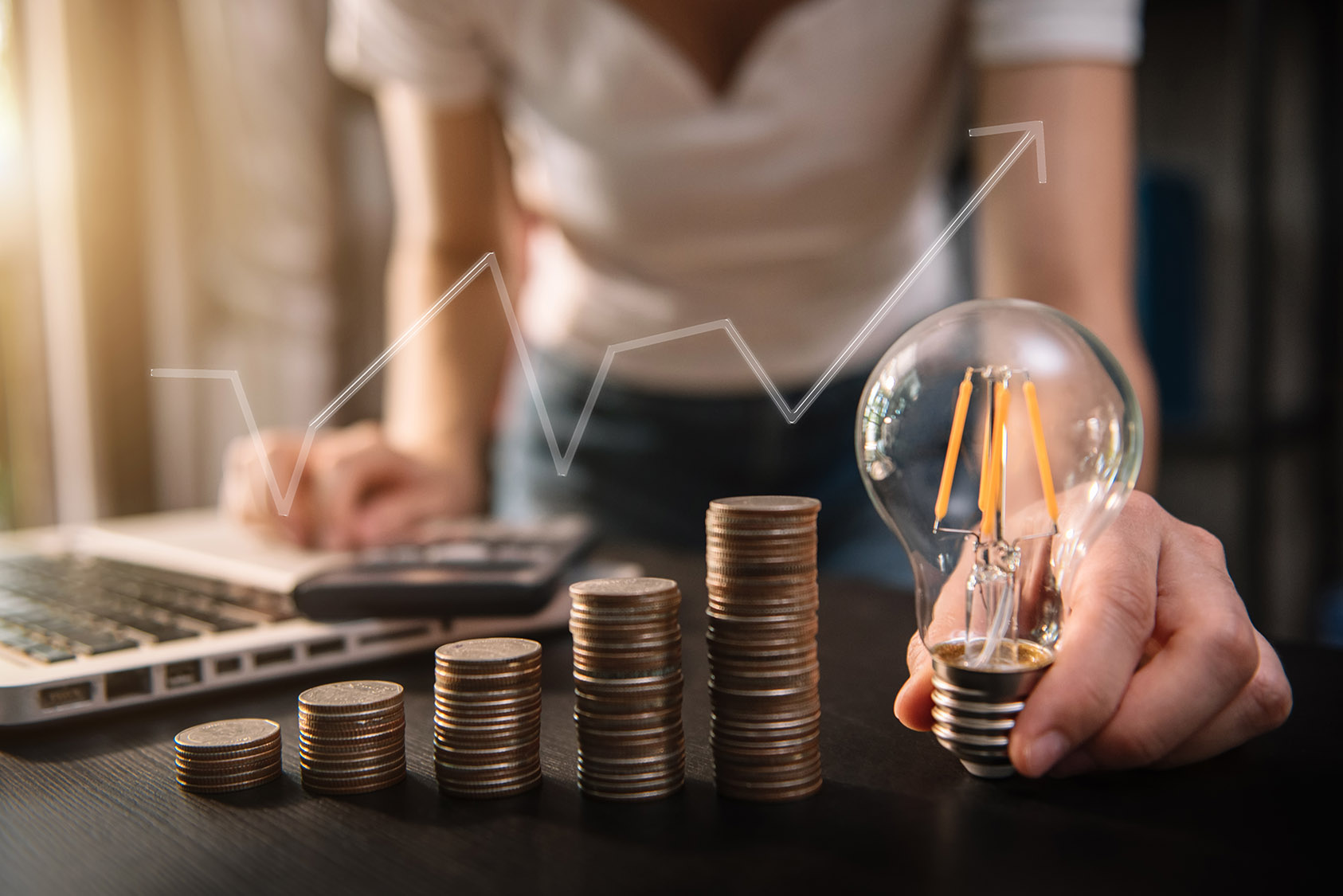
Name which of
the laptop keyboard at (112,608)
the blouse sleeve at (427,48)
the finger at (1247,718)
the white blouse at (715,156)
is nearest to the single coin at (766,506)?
the finger at (1247,718)

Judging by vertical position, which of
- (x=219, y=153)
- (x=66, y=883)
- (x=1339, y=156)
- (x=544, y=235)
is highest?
(x=219, y=153)

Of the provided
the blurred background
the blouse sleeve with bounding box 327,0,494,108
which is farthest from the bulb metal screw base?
the blurred background

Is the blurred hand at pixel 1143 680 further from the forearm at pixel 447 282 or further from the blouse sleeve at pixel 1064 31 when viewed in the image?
the forearm at pixel 447 282

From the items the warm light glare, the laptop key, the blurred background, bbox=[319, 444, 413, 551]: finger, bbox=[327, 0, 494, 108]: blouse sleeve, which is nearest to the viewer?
the laptop key

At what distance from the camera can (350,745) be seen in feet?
1.69

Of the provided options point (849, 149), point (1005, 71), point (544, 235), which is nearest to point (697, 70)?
point (849, 149)

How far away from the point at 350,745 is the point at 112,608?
37 cm

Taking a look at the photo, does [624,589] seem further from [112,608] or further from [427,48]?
[427,48]

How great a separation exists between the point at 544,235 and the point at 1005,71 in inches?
33.8

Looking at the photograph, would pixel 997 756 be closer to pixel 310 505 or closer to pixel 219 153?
pixel 310 505

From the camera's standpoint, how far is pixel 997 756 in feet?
1.58

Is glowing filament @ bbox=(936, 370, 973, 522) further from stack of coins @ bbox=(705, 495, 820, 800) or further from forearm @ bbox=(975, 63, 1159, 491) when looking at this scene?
forearm @ bbox=(975, 63, 1159, 491)

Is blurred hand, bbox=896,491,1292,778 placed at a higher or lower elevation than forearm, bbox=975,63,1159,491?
lower

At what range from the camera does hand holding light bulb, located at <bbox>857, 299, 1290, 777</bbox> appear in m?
0.47
